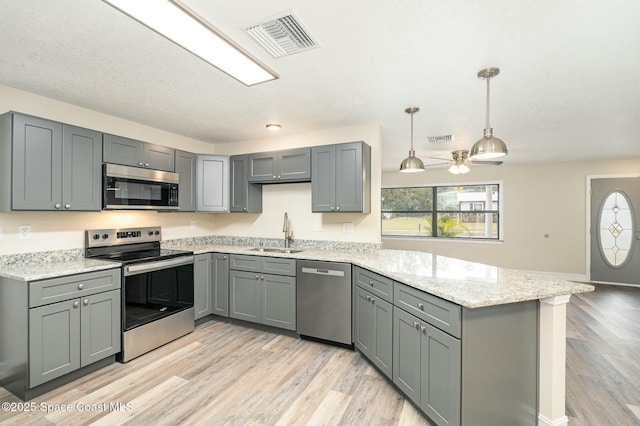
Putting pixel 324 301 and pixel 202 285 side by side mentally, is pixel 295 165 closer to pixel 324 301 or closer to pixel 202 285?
pixel 324 301

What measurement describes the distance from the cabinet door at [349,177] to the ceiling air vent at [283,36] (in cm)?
144

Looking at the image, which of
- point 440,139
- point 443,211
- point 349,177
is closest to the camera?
point 349,177

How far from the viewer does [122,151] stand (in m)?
2.99

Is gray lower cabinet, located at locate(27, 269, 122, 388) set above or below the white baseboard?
above

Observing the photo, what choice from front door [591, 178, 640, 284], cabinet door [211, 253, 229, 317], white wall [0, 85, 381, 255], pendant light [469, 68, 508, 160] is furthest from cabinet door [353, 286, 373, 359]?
front door [591, 178, 640, 284]

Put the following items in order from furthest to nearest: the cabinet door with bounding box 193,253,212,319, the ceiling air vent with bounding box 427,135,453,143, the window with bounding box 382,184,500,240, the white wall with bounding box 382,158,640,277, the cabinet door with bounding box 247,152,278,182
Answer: the window with bounding box 382,184,500,240, the white wall with bounding box 382,158,640,277, the ceiling air vent with bounding box 427,135,453,143, the cabinet door with bounding box 247,152,278,182, the cabinet door with bounding box 193,253,212,319

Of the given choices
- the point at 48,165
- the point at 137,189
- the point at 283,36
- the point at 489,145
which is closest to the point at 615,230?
the point at 489,145

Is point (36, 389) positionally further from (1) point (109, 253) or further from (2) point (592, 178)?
(2) point (592, 178)

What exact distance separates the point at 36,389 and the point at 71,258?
1159 mm

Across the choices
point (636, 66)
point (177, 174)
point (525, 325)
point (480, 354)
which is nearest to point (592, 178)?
point (636, 66)

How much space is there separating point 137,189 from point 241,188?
4.02ft

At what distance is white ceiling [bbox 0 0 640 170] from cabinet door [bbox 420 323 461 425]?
183 centimetres

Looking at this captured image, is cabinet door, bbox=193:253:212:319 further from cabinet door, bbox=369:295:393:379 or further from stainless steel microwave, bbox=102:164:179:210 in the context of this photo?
cabinet door, bbox=369:295:393:379

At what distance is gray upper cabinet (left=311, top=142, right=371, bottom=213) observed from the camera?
3174mm
